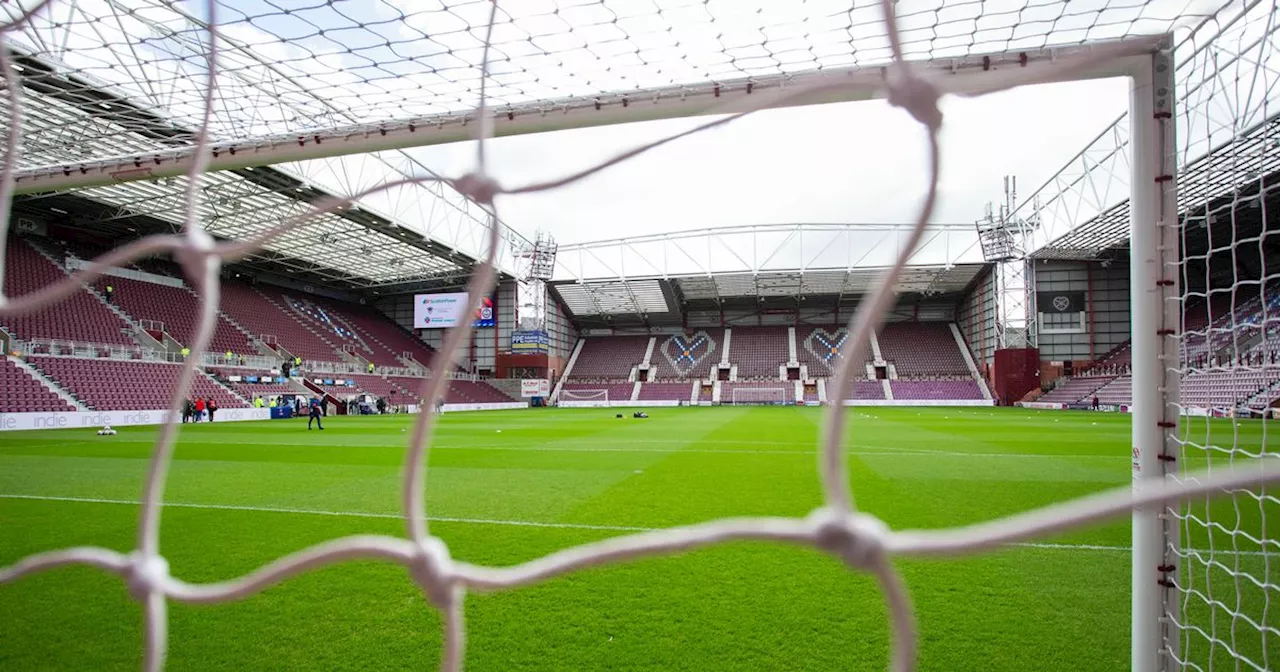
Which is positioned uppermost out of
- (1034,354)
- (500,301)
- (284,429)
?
(500,301)

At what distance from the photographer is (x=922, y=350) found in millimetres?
39406

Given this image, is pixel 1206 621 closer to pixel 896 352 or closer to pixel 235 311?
pixel 235 311

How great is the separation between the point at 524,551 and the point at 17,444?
1241 centimetres

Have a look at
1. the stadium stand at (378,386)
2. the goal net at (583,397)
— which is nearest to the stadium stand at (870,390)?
the goal net at (583,397)

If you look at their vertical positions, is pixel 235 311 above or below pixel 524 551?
above

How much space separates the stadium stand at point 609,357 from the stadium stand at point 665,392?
2183 mm

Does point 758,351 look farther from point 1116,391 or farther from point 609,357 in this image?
point 1116,391

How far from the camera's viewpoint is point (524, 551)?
4090 mm

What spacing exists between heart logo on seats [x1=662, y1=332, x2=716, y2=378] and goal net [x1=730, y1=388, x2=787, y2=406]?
3918 millimetres

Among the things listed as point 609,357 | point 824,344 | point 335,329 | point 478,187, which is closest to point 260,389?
point 335,329

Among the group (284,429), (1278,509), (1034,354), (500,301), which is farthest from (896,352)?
(1278,509)

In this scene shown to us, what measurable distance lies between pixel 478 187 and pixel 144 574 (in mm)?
1126

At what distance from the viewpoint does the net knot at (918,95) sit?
4.02 ft

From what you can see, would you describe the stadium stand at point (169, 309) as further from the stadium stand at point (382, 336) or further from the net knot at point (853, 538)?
the net knot at point (853, 538)
